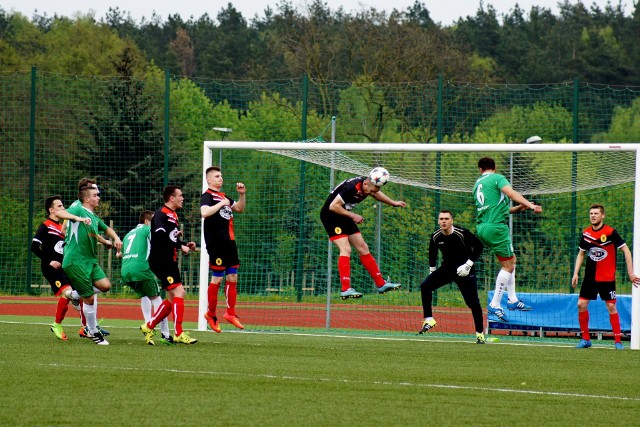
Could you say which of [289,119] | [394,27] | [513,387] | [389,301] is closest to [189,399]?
[513,387]

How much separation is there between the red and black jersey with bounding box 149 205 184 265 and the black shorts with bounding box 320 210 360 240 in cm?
226

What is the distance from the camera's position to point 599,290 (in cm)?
1559

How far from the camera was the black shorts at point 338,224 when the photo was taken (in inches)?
565

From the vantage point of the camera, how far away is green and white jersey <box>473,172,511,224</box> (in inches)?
591

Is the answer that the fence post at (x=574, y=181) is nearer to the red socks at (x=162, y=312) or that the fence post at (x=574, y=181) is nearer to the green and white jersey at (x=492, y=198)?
the green and white jersey at (x=492, y=198)

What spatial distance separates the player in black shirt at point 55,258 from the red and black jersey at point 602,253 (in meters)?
7.65

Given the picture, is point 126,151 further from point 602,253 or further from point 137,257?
point 602,253

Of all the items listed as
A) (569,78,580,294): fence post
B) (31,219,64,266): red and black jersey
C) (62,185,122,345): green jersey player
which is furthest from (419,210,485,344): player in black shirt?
(31,219,64,266): red and black jersey

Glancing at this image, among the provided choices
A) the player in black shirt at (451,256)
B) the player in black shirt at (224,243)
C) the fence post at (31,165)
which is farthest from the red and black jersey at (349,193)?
the fence post at (31,165)

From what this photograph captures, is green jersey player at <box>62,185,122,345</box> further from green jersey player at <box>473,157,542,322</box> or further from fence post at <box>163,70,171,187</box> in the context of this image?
fence post at <box>163,70,171,187</box>

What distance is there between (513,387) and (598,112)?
16876mm

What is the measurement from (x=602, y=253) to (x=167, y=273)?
21.9ft

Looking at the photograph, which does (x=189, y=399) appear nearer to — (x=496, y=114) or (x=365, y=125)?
(x=496, y=114)

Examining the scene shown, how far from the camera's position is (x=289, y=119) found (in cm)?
2872
